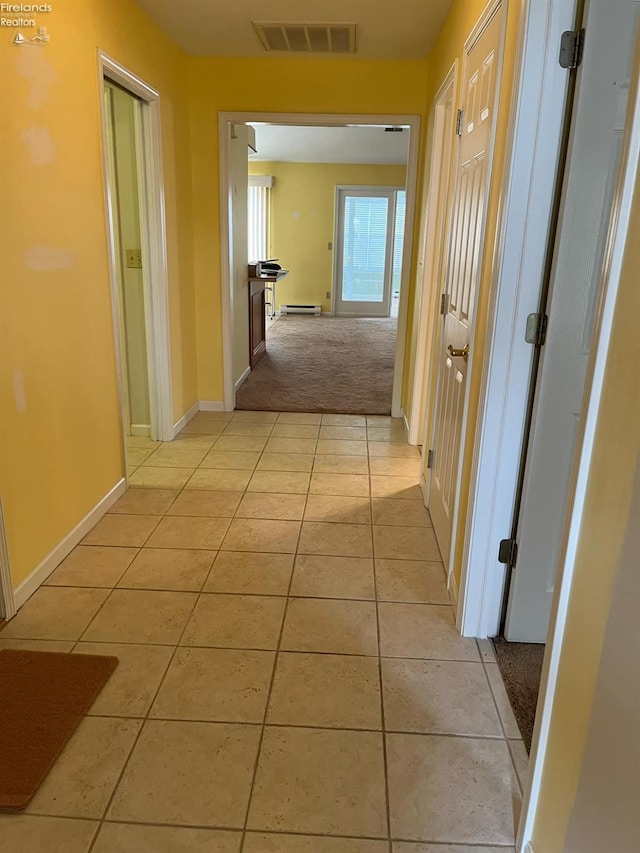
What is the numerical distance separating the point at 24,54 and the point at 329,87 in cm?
243

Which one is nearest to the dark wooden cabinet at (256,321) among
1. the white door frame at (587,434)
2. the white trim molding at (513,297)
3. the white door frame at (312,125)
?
the white door frame at (312,125)

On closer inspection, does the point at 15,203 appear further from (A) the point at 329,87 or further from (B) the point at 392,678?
(A) the point at 329,87

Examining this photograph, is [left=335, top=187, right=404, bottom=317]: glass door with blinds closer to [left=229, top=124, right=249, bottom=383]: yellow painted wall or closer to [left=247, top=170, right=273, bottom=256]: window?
[left=247, top=170, right=273, bottom=256]: window

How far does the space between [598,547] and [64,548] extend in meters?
2.19

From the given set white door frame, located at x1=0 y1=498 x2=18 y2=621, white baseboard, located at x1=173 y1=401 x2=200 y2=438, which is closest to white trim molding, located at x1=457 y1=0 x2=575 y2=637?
white door frame, located at x1=0 y1=498 x2=18 y2=621

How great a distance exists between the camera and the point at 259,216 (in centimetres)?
1004

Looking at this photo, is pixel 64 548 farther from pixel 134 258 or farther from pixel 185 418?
pixel 134 258

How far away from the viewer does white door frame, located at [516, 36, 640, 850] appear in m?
0.94

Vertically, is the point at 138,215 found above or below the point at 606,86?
below

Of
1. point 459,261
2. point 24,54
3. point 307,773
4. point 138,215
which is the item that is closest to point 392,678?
point 307,773

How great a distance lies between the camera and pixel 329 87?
405 cm

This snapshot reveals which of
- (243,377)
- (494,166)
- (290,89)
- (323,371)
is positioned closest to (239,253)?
(243,377)

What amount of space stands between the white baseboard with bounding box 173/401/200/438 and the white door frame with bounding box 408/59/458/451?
5.17ft

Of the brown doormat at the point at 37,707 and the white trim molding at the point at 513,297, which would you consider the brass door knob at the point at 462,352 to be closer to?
the white trim molding at the point at 513,297
